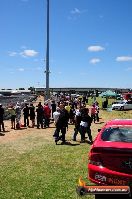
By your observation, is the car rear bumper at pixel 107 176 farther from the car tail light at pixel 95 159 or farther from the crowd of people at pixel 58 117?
the crowd of people at pixel 58 117

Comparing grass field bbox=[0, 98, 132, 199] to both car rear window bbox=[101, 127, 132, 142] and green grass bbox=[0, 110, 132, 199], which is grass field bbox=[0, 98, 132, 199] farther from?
car rear window bbox=[101, 127, 132, 142]

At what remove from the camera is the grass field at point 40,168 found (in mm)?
10062

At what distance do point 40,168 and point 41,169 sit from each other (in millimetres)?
169

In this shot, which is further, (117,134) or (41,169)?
(41,169)

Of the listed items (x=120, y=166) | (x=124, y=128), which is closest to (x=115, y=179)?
(x=120, y=166)

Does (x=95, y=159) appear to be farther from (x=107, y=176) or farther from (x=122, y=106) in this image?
(x=122, y=106)

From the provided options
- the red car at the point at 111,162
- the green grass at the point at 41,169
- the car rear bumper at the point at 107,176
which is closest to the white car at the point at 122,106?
the green grass at the point at 41,169

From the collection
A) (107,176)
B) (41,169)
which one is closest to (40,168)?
(41,169)

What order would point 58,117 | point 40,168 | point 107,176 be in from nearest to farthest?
point 107,176 → point 40,168 → point 58,117

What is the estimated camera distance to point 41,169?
41.8 feet

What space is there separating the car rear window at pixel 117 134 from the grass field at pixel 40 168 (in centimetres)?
141

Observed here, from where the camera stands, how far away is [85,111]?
62.7 ft

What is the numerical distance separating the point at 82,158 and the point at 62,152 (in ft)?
5.55

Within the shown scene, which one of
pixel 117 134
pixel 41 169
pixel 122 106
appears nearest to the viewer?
pixel 117 134
